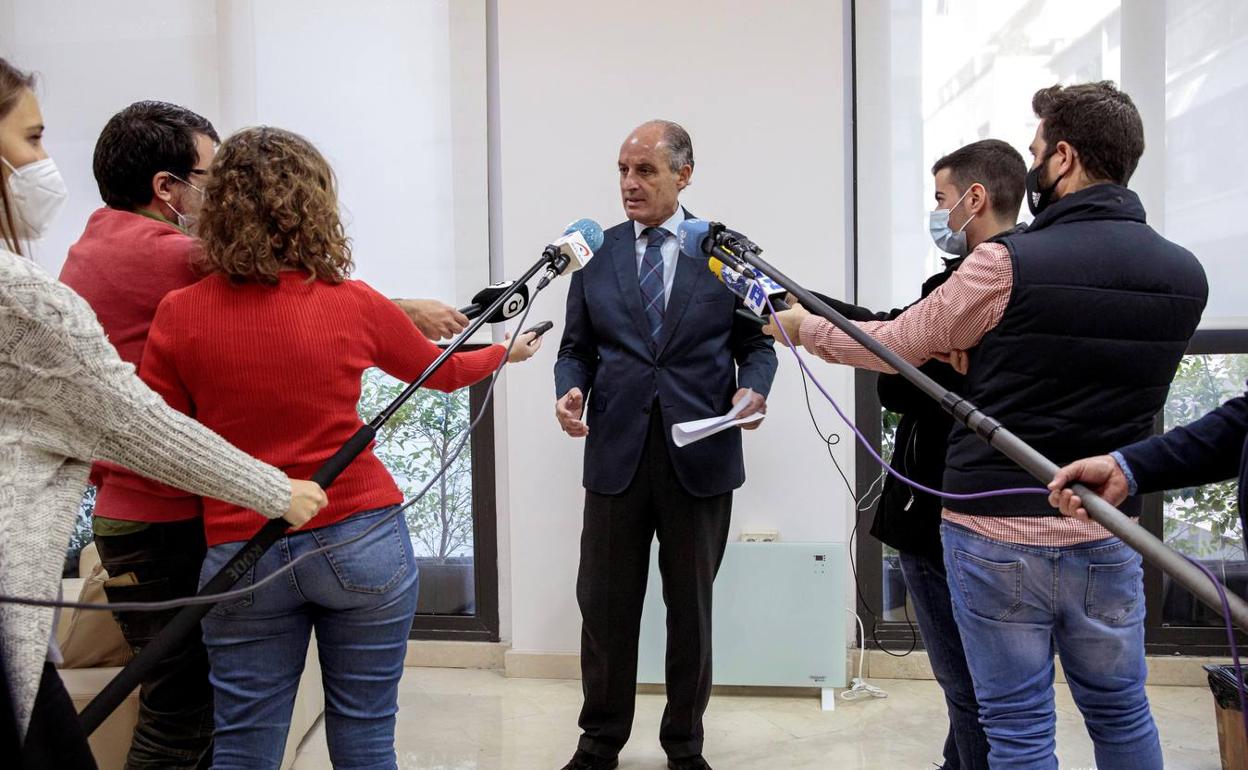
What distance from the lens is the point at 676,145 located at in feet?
9.53

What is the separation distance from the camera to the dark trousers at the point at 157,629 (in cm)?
188

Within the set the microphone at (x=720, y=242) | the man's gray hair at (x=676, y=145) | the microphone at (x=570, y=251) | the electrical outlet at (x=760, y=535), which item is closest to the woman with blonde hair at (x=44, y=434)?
the microphone at (x=570, y=251)

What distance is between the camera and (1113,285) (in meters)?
1.74

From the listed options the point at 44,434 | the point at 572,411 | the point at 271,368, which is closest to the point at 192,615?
the point at 44,434

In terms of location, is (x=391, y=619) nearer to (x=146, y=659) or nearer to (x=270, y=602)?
(x=270, y=602)

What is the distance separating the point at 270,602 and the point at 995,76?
2.88m

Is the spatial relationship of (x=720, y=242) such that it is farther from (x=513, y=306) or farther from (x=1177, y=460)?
(x=1177, y=460)

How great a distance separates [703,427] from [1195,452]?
1.25 metres

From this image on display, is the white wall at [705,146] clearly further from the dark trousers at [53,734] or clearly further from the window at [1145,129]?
the dark trousers at [53,734]

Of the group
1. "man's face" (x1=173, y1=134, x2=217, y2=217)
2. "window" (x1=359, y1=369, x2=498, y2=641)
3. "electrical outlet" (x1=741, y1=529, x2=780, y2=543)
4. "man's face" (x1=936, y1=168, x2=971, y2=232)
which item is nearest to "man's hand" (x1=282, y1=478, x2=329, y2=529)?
"man's face" (x1=173, y1=134, x2=217, y2=217)

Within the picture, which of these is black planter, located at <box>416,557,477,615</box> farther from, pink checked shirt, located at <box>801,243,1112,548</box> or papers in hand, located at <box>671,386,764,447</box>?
pink checked shirt, located at <box>801,243,1112,548</box>

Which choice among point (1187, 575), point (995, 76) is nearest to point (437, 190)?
point (995, 76)

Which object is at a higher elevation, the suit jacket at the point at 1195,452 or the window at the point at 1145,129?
the window at the point at 1145,129

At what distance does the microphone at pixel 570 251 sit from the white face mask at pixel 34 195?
2.70 feet
